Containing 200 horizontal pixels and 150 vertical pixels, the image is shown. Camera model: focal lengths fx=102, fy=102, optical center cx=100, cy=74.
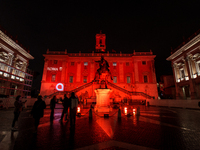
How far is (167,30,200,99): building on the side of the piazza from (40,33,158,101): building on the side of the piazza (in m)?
6.22

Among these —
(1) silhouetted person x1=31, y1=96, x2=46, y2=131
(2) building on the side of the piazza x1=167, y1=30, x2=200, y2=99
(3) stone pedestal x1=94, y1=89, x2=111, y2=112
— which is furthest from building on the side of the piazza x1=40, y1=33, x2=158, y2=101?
(1) silhouetted person x1=31, y1=96, x2=46, y2=131

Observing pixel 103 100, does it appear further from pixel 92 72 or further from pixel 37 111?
pixel 92 72

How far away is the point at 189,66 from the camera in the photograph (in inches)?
930

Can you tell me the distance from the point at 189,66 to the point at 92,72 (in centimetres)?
2503

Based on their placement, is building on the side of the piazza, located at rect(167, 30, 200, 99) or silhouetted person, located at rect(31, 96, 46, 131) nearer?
silhouetted person, located at rect(31, 96, 46, 131)

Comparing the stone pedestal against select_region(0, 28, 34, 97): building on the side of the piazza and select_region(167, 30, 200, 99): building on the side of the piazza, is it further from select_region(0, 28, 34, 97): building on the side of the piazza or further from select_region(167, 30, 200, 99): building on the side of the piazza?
select_region(167, 30, 200, 99): building on the side of the piazza

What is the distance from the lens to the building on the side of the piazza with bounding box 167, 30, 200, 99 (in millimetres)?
21844

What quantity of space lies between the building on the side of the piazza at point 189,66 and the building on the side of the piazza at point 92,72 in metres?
6.22

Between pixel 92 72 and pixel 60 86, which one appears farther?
pixel 92 72

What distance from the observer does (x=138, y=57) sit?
109ft

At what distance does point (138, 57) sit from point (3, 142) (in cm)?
3484

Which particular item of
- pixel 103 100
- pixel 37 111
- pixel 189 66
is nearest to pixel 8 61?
pixel 103 100

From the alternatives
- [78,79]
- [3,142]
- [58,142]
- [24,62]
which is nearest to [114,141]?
[58,142]

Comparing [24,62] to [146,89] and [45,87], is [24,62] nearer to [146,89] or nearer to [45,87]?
[45,87]
